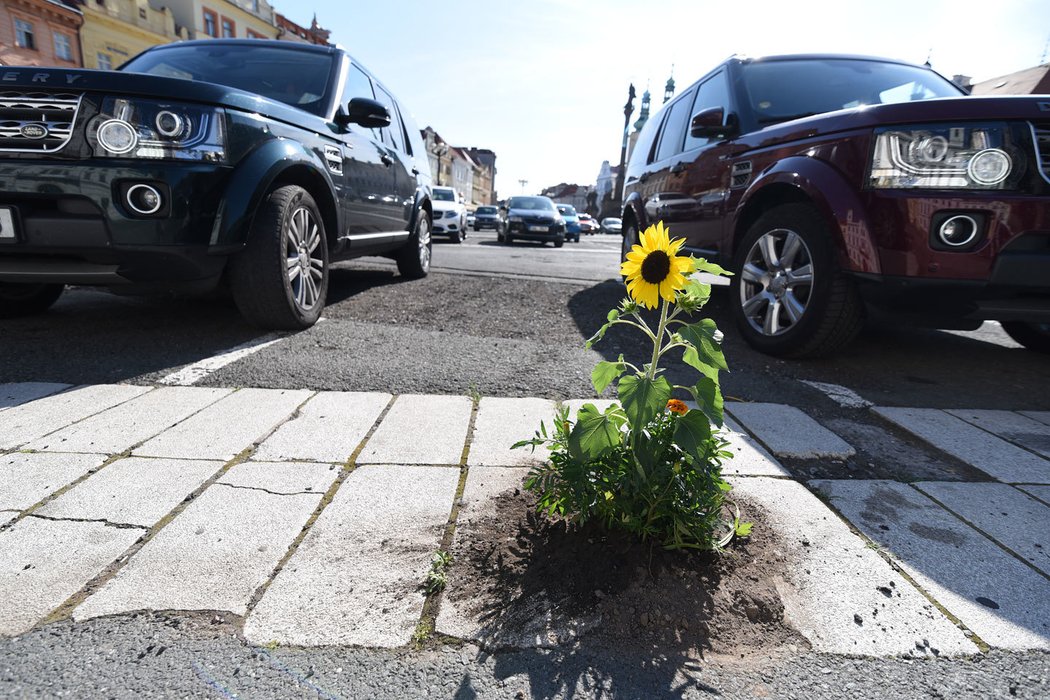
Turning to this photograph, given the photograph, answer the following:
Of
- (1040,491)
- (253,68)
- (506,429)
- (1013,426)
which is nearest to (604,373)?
(506,429)

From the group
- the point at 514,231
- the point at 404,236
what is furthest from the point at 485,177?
the point at 404,236

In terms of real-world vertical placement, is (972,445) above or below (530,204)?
below

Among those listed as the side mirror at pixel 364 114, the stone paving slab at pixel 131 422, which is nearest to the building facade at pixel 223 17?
the side mirror at pixel 364 114

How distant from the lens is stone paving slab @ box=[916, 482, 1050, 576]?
1.57 meters

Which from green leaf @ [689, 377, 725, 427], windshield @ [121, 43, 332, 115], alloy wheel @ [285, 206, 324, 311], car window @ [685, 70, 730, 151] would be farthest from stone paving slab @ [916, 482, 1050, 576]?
windshield @ [121, 43, 332, 115]

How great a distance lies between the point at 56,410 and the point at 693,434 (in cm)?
261

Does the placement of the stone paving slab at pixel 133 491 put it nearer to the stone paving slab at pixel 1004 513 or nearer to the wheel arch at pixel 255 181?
the wheel arch at pixel 255 181

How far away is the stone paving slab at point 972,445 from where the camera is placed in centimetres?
209

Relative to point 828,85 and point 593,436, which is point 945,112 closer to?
point 828,85

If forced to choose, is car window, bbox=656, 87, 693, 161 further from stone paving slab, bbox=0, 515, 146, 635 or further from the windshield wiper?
stone paving slab, bbox=0, 515, 146, 635

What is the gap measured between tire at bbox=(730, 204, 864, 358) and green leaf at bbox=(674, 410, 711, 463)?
225cm

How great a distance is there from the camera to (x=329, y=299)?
4.95 meters

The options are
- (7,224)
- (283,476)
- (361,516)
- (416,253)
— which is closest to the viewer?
(361,516)

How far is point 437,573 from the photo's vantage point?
1.34 m
